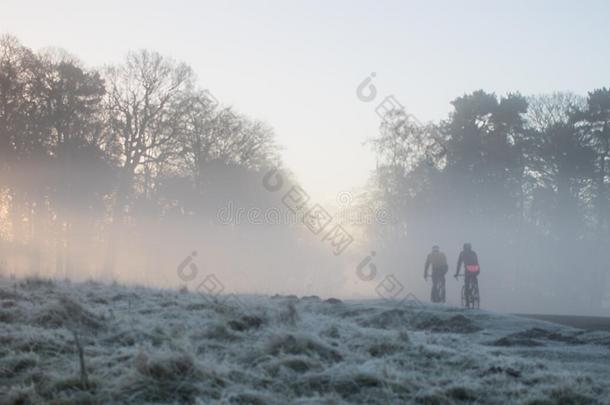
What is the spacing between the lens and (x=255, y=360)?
347 inches

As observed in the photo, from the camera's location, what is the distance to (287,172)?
189 ft

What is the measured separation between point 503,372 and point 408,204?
43.0 metres

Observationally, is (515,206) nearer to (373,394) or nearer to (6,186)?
(6,186)

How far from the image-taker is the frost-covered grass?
24.7 ft

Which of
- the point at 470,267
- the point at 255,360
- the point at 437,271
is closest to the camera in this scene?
the point at 255,360

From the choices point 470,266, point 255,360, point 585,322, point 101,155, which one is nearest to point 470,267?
point 470,266

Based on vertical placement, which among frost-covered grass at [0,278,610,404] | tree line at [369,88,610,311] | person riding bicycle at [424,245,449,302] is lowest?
frost-covered grass at [0,278,610,404]

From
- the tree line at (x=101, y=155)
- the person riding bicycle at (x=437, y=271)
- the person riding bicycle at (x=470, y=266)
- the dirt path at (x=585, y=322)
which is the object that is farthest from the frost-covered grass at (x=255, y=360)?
the tree line at (x=101, y=155)

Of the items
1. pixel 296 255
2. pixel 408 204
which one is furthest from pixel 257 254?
pixel 408 204

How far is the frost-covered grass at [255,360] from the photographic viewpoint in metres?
7.53

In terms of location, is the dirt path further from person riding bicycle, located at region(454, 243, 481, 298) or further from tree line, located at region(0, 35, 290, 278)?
tree line, located at region(0, 35, 290, 278)

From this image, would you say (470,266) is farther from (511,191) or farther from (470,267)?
(511,191)

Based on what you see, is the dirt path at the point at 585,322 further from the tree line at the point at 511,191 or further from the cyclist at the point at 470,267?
the tree line at the point at 511,191

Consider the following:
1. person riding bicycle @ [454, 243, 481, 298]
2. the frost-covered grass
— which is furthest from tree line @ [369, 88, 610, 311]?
the frost-covered grass
